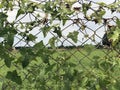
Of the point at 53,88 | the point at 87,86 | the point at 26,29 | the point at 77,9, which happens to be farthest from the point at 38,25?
the point at 53,88

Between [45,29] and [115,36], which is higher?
[45,29]

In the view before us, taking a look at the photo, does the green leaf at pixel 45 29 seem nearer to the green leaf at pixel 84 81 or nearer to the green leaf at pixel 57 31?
the green leaf at pixel 57 31

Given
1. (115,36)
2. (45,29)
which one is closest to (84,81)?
(115,36)

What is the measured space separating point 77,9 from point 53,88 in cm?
76

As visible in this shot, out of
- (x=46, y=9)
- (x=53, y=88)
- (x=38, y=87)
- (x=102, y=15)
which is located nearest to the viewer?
(x=46, y=9)

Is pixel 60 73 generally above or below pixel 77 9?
below

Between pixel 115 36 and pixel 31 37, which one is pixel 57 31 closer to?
pixel 31 37

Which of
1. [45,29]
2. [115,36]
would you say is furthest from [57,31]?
[115,36]

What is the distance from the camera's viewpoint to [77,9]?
8.37 ft

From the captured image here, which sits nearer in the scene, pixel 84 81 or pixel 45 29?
pixel 45 29

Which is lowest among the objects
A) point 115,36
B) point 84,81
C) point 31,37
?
point 84,81

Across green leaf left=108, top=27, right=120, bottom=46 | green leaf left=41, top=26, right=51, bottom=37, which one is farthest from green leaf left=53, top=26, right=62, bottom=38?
green leaf left=108, top=27, right=120, bottom=46

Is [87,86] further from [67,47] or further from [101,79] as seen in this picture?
[67,47]

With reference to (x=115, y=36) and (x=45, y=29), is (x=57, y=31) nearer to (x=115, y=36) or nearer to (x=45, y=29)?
Result: (x=45, y=29)
